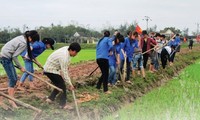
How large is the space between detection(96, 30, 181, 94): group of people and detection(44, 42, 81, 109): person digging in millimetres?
1889

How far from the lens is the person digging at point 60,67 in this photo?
615 cm

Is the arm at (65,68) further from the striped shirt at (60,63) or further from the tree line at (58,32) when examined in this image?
the tree line at (58,32)

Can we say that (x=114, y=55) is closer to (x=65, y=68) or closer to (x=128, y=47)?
(x=128, y=47)

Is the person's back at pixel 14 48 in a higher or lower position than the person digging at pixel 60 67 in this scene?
higher

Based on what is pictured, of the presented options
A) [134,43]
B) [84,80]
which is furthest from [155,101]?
[134,43]

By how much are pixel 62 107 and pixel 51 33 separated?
171 feet

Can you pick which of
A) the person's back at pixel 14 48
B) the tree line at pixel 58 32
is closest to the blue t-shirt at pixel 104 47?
the person's back at pixel 14 48

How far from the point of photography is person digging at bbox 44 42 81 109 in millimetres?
6148

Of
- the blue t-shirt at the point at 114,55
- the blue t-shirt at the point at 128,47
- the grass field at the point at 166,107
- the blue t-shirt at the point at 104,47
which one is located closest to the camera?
the grass field at the point at 166,107

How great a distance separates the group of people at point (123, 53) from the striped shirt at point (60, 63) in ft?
6.48

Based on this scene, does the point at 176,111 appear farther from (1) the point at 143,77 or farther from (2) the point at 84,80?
(1) the point at 143,77

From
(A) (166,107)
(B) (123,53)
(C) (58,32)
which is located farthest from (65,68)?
(C) (58,32)

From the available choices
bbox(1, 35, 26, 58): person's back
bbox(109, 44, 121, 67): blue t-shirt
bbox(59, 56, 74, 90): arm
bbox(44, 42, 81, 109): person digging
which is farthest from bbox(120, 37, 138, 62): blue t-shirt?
bbox(1, 35, 26, 58): person's back

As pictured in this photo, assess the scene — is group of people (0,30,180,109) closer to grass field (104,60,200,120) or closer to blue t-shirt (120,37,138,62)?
blue t-shirt (120,37,138,62)
